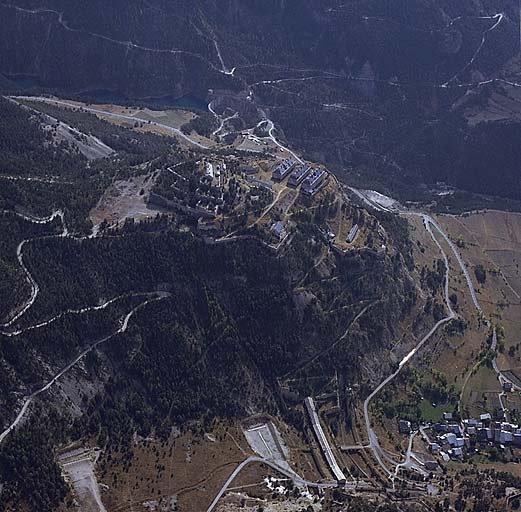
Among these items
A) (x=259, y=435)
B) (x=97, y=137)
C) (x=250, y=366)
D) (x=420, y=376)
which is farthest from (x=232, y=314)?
(x=97, y=137)

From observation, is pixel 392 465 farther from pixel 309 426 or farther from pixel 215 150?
pixel 215 150

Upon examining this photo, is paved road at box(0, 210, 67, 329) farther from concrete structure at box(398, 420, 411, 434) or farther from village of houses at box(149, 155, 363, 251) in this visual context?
concrete structure at box(398, 420, 411, 434)

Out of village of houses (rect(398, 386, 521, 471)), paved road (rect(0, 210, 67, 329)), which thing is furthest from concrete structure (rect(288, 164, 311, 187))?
village of houses (rect(398, 386, 521, 471))

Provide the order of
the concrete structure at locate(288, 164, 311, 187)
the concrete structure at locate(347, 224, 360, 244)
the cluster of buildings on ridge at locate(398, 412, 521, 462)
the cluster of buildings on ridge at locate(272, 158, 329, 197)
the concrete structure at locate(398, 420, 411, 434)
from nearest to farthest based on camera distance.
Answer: the cluster of buildings on ridge at locate(398, 412, 521, 462)
the concrete structure at locate(398, 420, 411, 434)
the concrete structure at locate(347, 224, 360, 244)
the cluster of buildings on ridge at locate(272, 158, 329, 197)
the concrete structure at locate(288, 164, 311, 187)

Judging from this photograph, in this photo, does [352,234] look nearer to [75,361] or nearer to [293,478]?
[293,478]

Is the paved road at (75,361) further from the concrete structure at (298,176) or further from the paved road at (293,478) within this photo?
the concrete structure at (298,176)

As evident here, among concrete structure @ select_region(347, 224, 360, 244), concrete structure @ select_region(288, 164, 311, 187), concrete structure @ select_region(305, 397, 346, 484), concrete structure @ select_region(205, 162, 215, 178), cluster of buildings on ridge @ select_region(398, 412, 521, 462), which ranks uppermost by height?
concrete structure @ select_region(205, 162, 215, 178)

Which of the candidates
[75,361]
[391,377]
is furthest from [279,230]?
[75,361]
